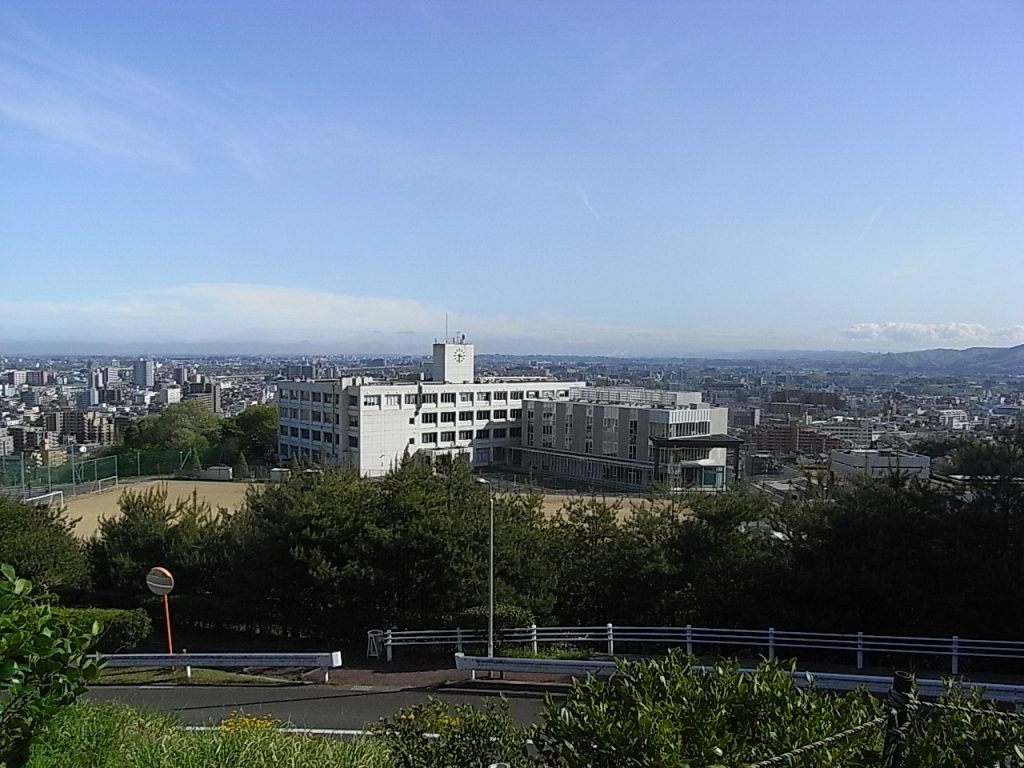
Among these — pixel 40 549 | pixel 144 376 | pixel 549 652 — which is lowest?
pixel 144 376

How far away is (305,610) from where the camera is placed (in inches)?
587

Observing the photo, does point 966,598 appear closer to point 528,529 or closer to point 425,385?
point 528,529

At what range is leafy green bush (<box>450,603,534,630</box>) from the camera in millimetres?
13336

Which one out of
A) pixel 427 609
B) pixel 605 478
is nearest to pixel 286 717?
pixel 427 609

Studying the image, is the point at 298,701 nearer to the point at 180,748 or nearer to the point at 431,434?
the point at 180,748

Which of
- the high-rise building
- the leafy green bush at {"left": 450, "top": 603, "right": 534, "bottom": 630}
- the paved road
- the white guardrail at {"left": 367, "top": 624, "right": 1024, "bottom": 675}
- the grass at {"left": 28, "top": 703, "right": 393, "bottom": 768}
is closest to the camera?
the grass at {"left": 28, "top": 703, "right": 393, "bottom": 768}

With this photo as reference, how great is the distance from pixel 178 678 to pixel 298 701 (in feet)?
7.69

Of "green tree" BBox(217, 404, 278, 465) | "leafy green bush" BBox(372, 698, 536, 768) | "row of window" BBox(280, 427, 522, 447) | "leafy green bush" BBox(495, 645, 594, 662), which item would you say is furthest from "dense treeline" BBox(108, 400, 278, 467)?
"leafy green bush" BBox(372, 698, 536, 768)

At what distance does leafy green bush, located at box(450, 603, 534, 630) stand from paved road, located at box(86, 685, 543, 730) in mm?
2760

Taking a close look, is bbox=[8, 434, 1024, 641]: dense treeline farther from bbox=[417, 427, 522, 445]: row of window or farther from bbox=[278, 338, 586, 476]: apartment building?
bbox=[417, 427, 522, 445]: row of window

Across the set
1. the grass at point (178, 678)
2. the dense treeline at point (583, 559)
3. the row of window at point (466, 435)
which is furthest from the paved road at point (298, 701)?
the row of window at point (466, 435)

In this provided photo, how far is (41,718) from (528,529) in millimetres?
12255

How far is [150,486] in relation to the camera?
114 ft

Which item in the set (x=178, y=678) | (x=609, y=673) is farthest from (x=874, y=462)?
(x=178, y=678)
